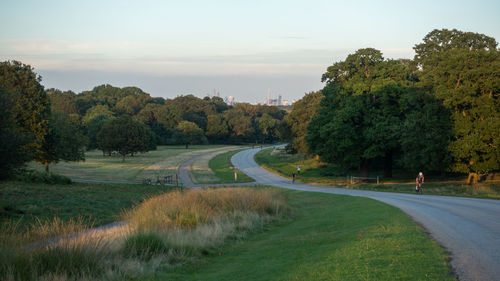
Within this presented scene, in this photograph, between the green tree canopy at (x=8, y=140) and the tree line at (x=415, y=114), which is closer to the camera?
the green tree canopy at (x=8, y=140)

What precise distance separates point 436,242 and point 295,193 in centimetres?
2411

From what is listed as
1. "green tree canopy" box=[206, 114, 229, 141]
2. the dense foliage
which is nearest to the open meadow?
the dense foliage

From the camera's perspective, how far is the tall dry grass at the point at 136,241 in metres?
8.55

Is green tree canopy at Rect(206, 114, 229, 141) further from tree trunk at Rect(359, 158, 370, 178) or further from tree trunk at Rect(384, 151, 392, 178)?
tree trunk at Rect(384, 151, 392, 178)

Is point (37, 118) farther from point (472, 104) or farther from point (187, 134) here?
point (187, 134)

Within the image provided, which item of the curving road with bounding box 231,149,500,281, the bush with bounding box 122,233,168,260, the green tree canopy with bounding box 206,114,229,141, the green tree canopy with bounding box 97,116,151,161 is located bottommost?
the bush with bounding box 122,233,168,260

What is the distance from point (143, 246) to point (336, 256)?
534 centimetres

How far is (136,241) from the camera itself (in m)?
11.4

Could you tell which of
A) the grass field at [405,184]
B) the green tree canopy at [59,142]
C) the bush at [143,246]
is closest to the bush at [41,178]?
the green tree canopy at [59,142]

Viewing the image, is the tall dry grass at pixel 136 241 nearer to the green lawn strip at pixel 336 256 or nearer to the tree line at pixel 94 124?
the green lawn strip at pixel 336 256

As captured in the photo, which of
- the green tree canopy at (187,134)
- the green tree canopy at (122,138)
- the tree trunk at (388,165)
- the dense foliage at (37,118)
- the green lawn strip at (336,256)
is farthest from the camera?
the green tree canopy at (187,134)

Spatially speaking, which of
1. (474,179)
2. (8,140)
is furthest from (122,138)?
(474,179)

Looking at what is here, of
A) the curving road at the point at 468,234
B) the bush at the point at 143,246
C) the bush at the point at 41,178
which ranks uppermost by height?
the curving road at the point at 468,234

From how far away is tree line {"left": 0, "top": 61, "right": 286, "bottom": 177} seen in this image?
20391 mm
